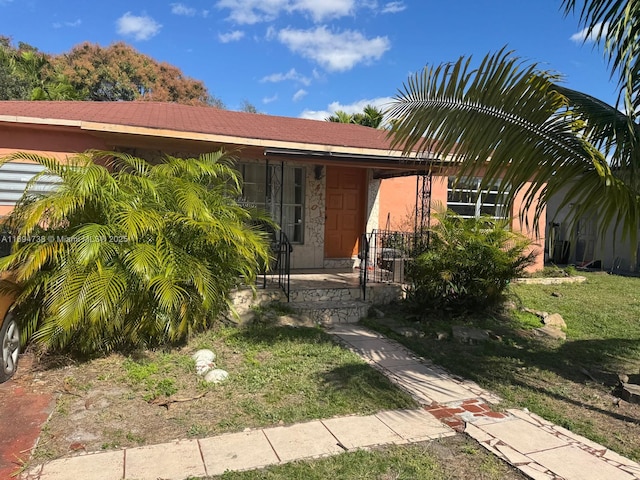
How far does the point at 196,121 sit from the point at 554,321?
7.88m

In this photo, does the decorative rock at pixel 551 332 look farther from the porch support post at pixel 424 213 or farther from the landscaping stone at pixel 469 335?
the porch support post at pixel 424 213

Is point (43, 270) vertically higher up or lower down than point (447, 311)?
higher up

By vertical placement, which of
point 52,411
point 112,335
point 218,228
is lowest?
point 52,411

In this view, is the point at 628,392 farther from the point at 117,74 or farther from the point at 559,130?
the point at 117,74

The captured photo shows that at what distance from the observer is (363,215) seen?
1070 cm

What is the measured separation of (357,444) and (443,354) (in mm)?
2800

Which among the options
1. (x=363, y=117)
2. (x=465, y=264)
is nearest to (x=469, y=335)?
(x=465, y=264)

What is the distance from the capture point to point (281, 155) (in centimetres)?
805

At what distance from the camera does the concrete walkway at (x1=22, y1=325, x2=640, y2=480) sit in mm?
3205

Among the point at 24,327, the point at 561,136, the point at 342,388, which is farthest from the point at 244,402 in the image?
the point at 561,136

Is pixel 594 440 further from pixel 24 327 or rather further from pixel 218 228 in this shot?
pixel 24 327

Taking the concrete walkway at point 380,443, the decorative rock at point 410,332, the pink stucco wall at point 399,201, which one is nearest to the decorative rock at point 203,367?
the concrete walkway at point 380,443

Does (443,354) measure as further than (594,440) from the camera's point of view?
Yes

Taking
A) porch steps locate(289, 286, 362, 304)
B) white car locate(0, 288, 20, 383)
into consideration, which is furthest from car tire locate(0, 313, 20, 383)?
porch steps locate(289, 286, 362, 304)
